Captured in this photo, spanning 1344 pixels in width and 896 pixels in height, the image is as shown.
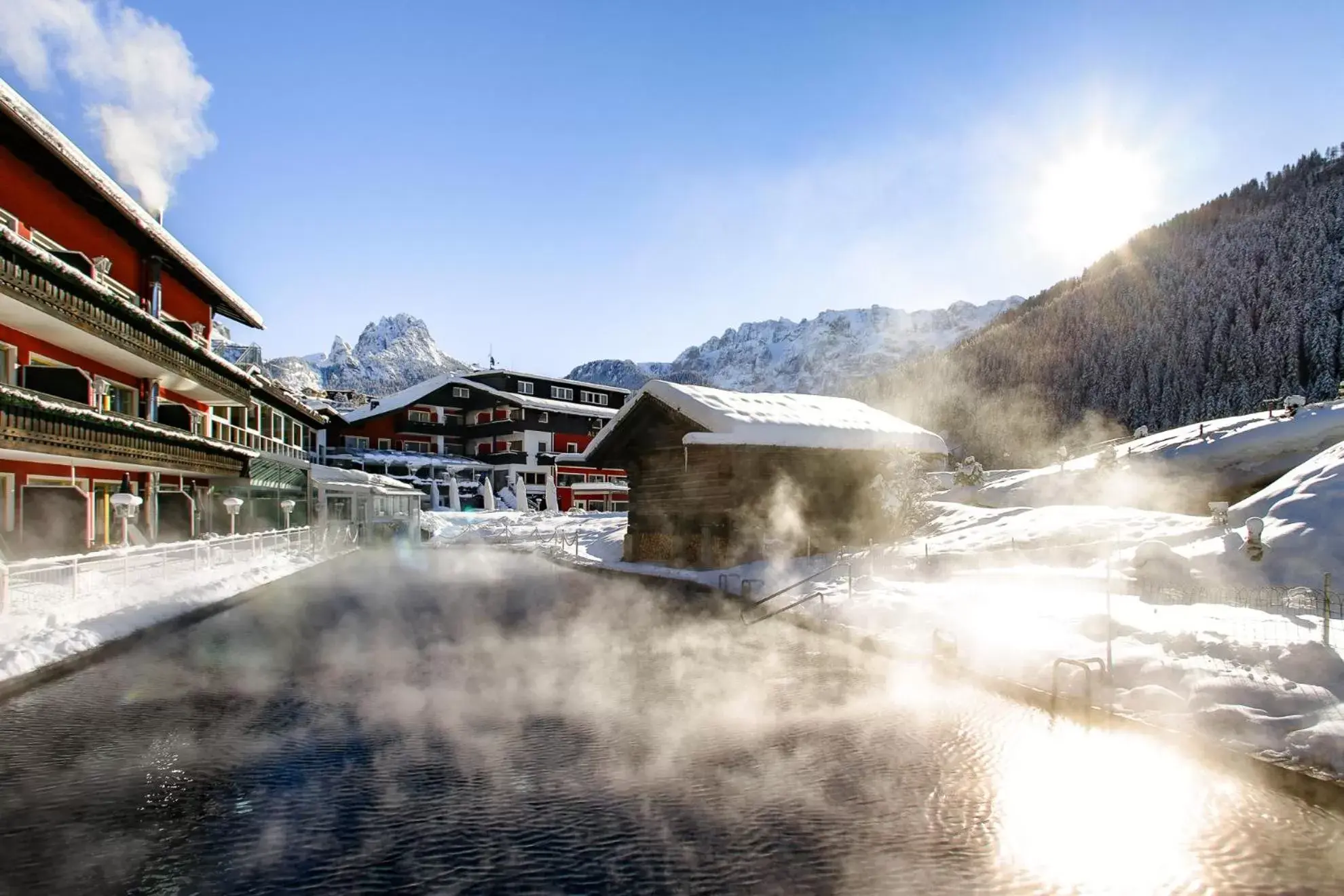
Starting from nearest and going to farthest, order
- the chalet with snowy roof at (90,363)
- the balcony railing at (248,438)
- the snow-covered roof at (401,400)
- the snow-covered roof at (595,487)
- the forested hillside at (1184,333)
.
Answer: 1. the chalet with snowy roof at (90,363)
2. the balcony railing at (248,438)
3. the snow-covered roof at (595,487)
4. the snow-covered roof at (401,400)
5. the forested hillside at (1184,333)

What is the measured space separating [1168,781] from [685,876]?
444cm

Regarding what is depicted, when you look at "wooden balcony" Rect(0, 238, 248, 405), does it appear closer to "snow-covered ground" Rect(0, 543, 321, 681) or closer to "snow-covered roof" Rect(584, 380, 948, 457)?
"snow-covered ground" Rect(0, 543, 321, 681)

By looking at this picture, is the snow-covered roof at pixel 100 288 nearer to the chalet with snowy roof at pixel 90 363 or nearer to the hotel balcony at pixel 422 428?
the chalet with snowy roof at pixel 90 363

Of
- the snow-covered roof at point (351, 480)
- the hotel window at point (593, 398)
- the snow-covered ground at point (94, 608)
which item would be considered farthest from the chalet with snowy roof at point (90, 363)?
the hotel window at point (593, 398)

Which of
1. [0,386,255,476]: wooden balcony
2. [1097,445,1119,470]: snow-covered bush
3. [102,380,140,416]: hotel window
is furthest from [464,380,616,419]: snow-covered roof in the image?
[1097,445,1119,470]: snow-covered bush

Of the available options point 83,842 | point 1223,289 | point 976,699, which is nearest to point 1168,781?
point 976,699

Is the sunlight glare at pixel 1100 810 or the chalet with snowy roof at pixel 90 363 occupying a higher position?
the chalet with snowy roof at pixel 90 363

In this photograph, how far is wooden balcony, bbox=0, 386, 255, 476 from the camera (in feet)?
46.7

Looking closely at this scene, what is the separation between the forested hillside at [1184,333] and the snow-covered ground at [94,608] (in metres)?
69.0

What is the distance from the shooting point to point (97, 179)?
18.1 meters

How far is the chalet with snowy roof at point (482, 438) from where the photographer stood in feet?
186

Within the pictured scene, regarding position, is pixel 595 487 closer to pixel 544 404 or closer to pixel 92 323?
pixel 544 404

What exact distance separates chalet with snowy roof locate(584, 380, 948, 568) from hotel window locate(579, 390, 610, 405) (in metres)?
44.5

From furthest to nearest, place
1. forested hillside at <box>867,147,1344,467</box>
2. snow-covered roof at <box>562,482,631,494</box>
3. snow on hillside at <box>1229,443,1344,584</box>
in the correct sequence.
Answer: forested hillside at <box>867,147,1344,467</box>
snow-covered roof at <box>562,482,631,494</box>
snow on hillside at <box>1229,443,1344,584</box>
